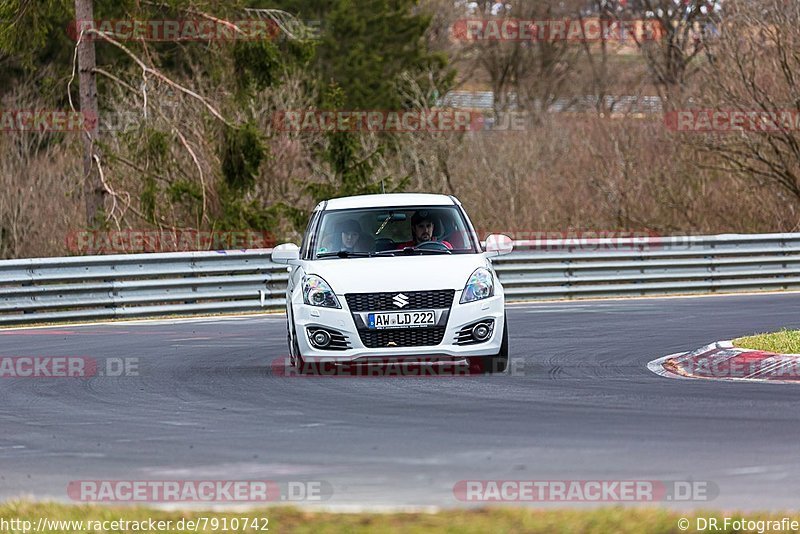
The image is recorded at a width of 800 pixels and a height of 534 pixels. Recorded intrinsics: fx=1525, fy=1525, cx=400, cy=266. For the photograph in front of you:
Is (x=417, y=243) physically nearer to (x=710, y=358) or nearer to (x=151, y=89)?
(x=710, y=358)

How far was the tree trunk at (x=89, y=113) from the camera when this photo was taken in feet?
103

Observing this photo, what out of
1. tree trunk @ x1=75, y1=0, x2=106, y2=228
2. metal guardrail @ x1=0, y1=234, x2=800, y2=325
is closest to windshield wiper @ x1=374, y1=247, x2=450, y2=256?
metal guardrail @ x1=0, y1=234, x2=800, y2=325

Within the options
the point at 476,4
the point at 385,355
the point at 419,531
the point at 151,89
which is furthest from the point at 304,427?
the point at 476,4

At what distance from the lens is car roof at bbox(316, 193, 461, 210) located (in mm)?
15055

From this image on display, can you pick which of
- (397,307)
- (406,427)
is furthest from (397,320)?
(406,427)

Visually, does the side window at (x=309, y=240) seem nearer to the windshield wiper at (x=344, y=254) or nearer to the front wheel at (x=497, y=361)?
the windshield wiper at (x=344, y=254)

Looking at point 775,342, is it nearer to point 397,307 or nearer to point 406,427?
point 397,307

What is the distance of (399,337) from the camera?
1345cm

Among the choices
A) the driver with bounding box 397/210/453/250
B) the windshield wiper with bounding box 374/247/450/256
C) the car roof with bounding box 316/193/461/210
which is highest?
the car roof with bounding box 316/193/461/210

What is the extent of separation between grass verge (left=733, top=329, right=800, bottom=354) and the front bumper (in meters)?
2.69

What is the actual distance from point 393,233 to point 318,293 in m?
1.53

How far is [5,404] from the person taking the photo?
40.9ft

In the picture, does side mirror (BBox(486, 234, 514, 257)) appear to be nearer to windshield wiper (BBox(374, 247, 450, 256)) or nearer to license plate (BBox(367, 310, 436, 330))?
windshield wiper (BBox(374, 247, 450, 256))

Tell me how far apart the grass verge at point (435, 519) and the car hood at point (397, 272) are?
631 centimetres
